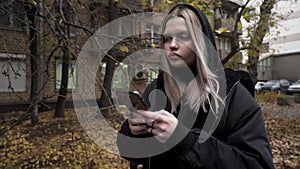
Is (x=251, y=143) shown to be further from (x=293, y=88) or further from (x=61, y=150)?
(x=293, y=88)

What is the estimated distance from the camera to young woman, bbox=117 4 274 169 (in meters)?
0.68

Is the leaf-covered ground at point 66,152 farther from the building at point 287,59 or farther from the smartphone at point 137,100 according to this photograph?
the building at point 287,59

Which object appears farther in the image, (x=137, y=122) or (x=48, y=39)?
(x=48, y=39)

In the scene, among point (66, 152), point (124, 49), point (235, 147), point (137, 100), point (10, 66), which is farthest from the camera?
point (66, 152)

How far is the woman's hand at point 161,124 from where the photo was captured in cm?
60

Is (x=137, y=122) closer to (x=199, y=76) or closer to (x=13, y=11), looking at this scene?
(x=199, y=76)

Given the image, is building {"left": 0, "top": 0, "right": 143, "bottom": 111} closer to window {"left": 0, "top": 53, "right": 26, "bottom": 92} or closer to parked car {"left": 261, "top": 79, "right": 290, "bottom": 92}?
window {"left": 0, "top": 53, "right": 26, "bottom": 92}

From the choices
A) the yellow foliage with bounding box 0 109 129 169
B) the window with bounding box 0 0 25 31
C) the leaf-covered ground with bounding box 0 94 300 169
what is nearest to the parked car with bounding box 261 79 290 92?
the leaf-covered ground with bounding box 0 94 300 169

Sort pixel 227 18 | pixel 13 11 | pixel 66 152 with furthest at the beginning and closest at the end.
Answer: pixel 227 18 → pixel 66 152 → pixel 13 11

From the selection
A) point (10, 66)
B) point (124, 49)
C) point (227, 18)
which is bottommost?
point (10, 66)

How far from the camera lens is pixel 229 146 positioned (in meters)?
0.76

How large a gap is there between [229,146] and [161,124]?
12.4 inches

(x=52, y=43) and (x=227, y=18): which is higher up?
(x=227, y=18)

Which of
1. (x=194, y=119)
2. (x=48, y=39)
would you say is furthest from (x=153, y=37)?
(x=48, y=39)
